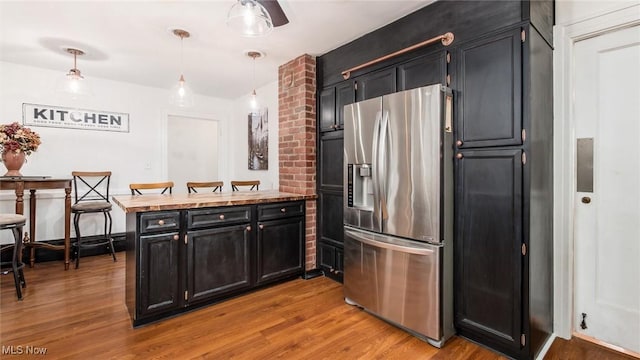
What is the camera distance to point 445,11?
220 cm

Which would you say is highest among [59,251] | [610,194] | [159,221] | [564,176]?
[564,176]

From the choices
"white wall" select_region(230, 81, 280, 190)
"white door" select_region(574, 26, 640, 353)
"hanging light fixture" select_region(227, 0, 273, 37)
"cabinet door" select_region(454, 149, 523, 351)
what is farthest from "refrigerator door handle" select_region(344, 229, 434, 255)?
"white wall" select_region(230, 81, 280, 190)

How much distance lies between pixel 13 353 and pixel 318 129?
9.45 feet

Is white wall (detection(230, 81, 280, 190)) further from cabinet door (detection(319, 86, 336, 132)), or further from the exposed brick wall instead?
cabinet door (detection(319, 86, 336, 132))

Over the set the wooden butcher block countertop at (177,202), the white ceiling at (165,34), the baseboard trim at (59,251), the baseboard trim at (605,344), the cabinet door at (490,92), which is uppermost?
the white ceiling at (165,34)

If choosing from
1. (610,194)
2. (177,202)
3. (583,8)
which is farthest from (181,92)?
(610,194)

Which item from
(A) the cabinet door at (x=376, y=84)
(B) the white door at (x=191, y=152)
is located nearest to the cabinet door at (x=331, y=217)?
(A) the cabinet door at (x=376, y=84)

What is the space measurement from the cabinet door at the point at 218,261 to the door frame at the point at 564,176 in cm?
238

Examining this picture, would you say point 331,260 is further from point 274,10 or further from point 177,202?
point 274,10

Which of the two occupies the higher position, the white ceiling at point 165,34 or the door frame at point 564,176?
the white ceiling at point 165,34

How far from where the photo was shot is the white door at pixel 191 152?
5.78m

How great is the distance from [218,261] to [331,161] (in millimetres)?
1441

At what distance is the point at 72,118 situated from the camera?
4078 mm

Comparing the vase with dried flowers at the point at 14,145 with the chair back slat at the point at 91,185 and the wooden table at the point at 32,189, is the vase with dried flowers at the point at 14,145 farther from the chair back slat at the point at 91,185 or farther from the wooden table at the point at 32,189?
the chair back slat at the point at 91,185
